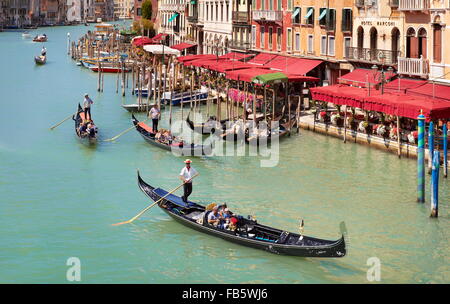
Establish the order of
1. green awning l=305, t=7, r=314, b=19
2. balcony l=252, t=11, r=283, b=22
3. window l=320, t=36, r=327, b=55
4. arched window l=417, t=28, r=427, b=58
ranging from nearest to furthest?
arched window l=417, t=28, r=427, b=58, window l=320, t=36, r=327, b=55, green awning l=305, t=7, r=314, b=19, balcony l=252, t=11, r=283, b=22

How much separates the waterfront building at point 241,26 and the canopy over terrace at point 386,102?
16.0m

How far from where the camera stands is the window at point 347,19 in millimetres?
35844

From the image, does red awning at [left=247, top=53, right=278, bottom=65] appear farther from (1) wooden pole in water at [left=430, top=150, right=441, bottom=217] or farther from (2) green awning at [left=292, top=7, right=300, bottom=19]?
(1) wooden pole in water at [left=430, top=150, right=441, bottom=217]

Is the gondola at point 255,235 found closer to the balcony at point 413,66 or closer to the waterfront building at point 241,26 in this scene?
the balcony at point 413,66

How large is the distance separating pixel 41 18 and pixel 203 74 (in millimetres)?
136092

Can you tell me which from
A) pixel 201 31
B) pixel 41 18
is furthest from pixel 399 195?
pixel 41 18

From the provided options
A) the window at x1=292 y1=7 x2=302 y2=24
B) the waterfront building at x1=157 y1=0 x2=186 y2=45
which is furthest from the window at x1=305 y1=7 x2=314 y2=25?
the waterfront building at x1=157 y1=0 x2=186 y2=45

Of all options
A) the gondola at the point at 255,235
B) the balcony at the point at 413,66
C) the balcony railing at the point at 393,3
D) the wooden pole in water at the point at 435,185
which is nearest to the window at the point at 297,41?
the balcony railing at the point at 393,3

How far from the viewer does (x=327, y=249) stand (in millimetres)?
16219

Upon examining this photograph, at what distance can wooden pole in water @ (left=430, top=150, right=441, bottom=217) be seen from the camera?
19.5m

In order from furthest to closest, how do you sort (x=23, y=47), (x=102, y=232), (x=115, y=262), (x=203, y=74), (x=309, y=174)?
(x=23, y=47)
(x=203, y=74)
(x=309, y=174)
(x=102, y=232)
(x=115, y=262)

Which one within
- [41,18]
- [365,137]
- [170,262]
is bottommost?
[170,262]

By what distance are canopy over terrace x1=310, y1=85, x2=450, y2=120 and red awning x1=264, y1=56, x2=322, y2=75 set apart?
5902mm

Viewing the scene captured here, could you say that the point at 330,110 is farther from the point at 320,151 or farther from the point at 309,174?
the point at 309,174
